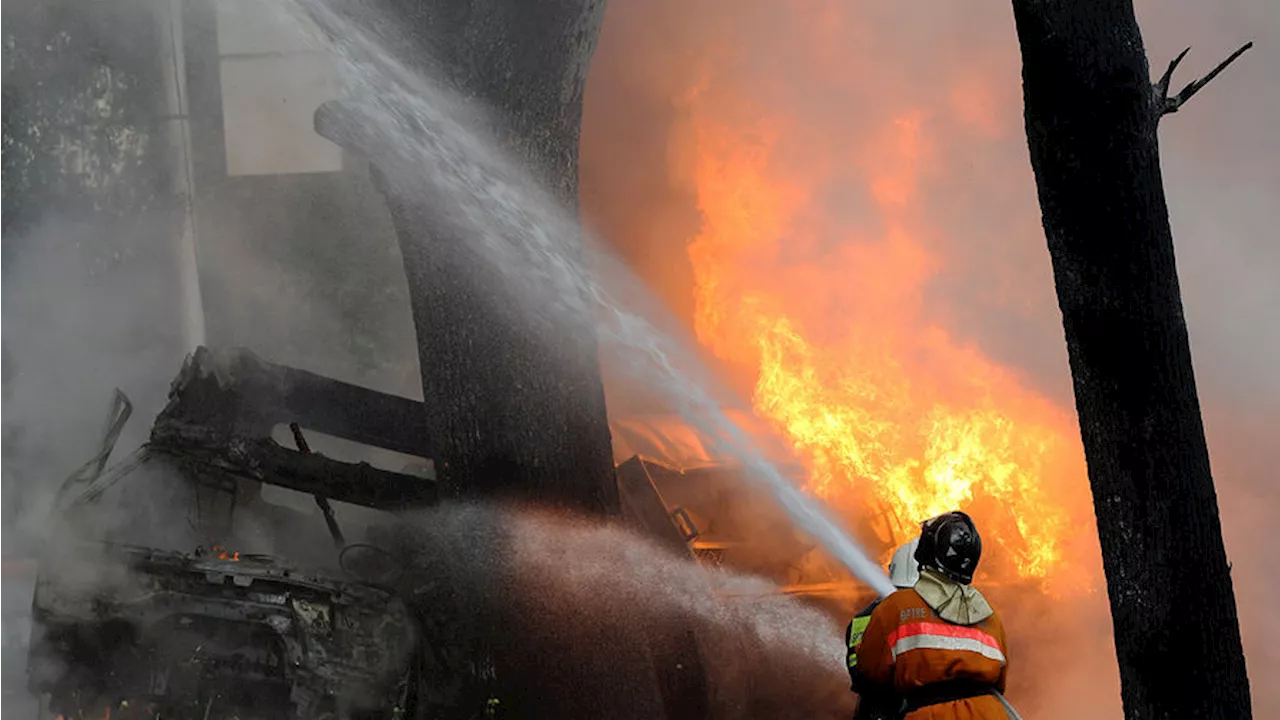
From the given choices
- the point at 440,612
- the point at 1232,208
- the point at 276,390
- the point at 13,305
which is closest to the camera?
the point at 440,612

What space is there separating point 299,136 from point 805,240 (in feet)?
15.2

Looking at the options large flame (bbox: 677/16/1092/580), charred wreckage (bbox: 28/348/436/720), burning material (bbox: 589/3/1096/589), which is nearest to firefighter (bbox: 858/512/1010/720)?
charred wreckage (bbox: 28/348/436/720)

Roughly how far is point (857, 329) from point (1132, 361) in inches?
271

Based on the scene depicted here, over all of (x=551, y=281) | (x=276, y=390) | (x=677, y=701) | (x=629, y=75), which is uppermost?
(x=629, y=75)

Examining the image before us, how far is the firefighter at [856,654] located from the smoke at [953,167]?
495cm

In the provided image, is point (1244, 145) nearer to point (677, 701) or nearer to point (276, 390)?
point (677, 701)

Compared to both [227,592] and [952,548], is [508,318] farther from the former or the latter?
[952,548]

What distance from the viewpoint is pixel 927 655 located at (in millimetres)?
4574

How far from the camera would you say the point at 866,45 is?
12.5m

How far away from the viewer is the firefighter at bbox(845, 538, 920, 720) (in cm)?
474

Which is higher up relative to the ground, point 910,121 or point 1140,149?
point 910,121

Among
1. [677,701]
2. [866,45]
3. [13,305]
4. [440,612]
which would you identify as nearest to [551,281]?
[440,612]

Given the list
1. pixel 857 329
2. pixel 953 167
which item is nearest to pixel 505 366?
pixel 857 329

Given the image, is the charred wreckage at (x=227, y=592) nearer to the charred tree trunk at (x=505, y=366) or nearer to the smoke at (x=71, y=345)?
the charred tree trunk at (x=505, y=366)
